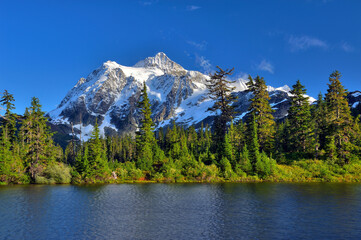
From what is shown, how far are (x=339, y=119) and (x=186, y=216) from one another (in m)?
42.9

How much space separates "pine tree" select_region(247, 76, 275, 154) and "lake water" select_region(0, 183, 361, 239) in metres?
25.2

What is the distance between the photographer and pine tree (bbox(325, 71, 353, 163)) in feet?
177

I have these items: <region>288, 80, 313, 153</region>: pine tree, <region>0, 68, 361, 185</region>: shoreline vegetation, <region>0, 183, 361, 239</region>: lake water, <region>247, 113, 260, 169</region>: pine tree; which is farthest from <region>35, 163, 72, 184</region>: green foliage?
<region>288, 80, 313, 153</region>: pine tree

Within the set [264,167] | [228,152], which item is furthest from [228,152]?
[264,167]

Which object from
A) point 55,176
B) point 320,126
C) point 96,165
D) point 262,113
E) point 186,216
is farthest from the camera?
point 262,113

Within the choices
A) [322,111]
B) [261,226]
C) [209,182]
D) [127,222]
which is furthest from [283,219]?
[322,111]

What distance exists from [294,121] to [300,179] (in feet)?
46.7

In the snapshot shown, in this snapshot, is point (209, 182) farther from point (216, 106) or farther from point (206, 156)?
point (216, 106)

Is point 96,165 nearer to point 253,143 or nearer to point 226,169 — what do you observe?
point 226,169

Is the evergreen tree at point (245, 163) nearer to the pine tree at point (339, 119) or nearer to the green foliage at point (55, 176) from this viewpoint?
the pine tree at point (339, 119)

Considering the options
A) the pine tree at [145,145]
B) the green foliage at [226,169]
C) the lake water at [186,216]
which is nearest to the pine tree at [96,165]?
the pine tree at [145,145]

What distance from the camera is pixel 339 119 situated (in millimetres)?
53750

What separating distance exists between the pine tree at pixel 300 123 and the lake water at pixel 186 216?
23925mm

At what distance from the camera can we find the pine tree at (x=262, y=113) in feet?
199
